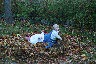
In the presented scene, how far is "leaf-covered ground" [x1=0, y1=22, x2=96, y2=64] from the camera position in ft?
39.2

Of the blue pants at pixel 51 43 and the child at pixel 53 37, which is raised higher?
the child at pixel 53 37

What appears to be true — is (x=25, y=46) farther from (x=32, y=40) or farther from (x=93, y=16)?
(x=93, y=16)

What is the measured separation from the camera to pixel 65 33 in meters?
15.5

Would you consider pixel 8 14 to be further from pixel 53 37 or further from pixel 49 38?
pixel 53 37

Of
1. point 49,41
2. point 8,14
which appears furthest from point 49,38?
point 8,14

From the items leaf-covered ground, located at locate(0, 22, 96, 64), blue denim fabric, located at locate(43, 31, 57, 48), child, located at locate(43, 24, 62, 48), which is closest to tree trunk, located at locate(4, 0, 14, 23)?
leaf-covered ground, located at locate(0, 22, 96, 64)

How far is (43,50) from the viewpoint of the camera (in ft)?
41.3

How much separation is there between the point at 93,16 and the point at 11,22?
4.32 m

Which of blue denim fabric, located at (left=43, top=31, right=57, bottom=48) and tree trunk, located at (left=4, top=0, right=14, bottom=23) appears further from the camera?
tree trunk, located at (left=4, top=0, right=14, bottom=23)

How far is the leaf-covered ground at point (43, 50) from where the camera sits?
471 inches

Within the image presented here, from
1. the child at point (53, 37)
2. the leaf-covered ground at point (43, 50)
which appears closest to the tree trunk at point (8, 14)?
the leaf-covered ground at point (43, 50)

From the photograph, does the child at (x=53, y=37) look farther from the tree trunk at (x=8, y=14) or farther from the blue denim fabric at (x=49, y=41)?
the tree trunk at (x=8, y=14)

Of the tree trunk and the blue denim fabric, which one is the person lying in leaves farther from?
the tree trunk

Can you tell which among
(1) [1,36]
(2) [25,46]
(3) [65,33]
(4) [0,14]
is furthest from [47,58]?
(4) [0,14]
